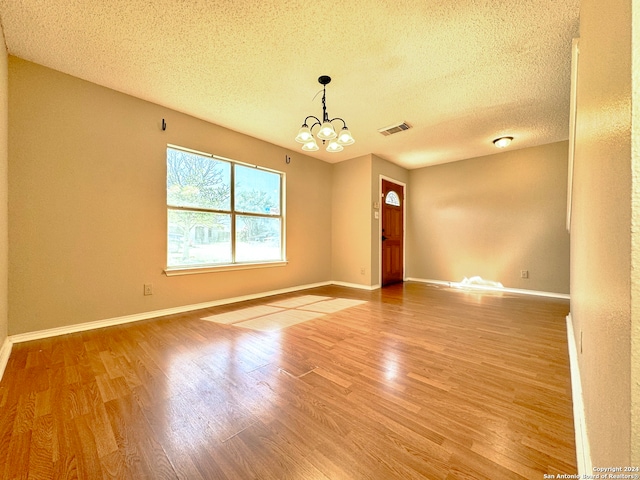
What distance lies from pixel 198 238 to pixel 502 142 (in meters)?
4.92

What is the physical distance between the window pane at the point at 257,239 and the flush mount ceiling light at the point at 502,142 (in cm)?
386

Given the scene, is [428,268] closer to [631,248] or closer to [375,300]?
[375,300]

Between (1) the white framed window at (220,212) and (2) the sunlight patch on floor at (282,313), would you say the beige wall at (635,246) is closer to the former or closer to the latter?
(2) the sunlight patch on floor at (282,313)

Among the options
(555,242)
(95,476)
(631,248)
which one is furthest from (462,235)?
(95,476)

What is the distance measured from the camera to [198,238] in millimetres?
3369

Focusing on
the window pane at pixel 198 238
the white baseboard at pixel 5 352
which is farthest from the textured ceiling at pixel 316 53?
the white baseboard at pixel 5 352

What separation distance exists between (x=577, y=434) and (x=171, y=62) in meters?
3.76

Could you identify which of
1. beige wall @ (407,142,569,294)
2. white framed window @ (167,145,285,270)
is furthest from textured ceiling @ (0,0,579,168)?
beige wall @ (407,142,569,294)

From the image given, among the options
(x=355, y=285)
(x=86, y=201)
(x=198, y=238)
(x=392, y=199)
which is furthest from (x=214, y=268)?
(x=392, y=199)

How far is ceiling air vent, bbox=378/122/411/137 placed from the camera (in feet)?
11.5

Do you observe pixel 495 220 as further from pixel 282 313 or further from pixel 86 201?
pixel 86 201

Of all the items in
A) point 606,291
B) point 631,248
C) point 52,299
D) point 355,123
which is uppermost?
point 355,123

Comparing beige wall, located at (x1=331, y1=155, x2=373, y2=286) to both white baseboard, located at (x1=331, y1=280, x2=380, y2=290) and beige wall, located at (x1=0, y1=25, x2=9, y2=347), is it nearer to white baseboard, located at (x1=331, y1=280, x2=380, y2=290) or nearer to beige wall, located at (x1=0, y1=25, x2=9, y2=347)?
white baseboard, located at (x1=331, y1=280, x2=380, y2=290)

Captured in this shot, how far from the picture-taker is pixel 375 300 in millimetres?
3785
